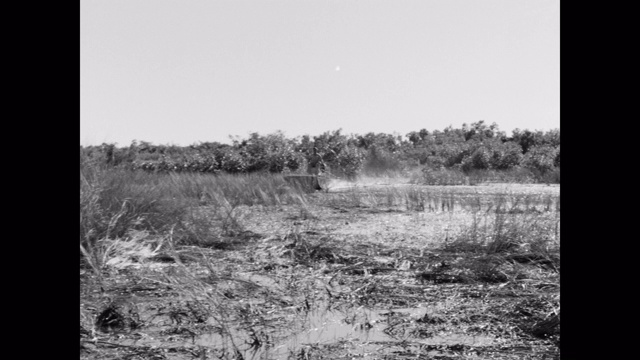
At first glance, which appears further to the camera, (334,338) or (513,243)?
(513,243)

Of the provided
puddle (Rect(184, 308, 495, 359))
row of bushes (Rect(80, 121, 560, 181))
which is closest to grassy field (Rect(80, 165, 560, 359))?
puddle (Rect(184, 308, 495, 359))

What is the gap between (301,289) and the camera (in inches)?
92.6

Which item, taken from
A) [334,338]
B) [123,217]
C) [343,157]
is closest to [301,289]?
[334,338]

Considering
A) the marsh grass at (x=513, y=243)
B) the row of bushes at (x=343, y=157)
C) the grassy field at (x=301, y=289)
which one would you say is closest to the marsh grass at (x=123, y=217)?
the grassy field at (x=301, y=289)

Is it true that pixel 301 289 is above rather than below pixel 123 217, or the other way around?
below

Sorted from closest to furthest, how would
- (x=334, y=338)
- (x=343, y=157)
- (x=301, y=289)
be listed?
(x=334, y=338) < (x=301, y=289) < (x=343, y=157)

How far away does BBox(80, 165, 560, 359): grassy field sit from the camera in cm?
162

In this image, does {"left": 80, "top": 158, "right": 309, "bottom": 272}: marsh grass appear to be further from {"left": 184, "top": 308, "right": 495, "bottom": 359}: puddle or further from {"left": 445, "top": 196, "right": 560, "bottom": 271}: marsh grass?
{"left": 445, "top": 196, "right": 560, "bottom": 271}: marsh grass

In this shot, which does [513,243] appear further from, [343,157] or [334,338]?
[343,157]

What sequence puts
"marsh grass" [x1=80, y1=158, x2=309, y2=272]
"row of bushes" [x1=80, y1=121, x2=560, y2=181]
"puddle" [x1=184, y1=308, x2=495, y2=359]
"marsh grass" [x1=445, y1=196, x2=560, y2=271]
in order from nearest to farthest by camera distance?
"puddle" [x1=184, y1=308, x2=495, y2=359] → "marsh grass" [x1=80, y1=158, x2=309, y2=272] → "marsh grass" [x1=445, y1=196, x2=560, y2=271] → "row of bushes" [x1=80, y1=121, x2=560, y2=181]
